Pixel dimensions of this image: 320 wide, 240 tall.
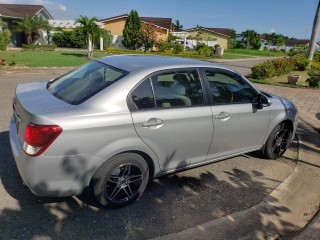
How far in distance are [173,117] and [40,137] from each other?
55.1 inches

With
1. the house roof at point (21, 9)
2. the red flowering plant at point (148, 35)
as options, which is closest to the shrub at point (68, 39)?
the house roof at point (21, 9)

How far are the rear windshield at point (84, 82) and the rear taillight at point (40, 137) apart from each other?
454 millimetres

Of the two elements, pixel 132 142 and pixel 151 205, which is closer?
pixel 132 142

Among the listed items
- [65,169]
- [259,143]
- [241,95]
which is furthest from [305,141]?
[65,169]

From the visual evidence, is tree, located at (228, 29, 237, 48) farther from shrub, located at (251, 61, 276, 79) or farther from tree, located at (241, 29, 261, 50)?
shrub, located at (251, 61, 276, 79)

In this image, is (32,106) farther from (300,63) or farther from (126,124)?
(300,63)

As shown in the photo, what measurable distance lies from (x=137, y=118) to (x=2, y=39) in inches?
902

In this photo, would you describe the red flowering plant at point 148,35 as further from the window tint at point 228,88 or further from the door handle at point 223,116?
the door handle at point 223,116

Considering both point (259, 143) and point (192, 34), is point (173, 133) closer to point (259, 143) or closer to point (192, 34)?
point (259, 143)

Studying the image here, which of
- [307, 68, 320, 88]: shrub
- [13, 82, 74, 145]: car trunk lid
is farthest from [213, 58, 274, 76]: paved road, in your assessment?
[13, 82, 74, 145]: car trunk lid

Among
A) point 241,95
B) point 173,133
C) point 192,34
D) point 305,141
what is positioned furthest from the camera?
point 192,34

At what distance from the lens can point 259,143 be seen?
4.47 m

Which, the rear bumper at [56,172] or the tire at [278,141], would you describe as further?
the tire at [278,141]

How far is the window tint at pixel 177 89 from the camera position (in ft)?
10.8
